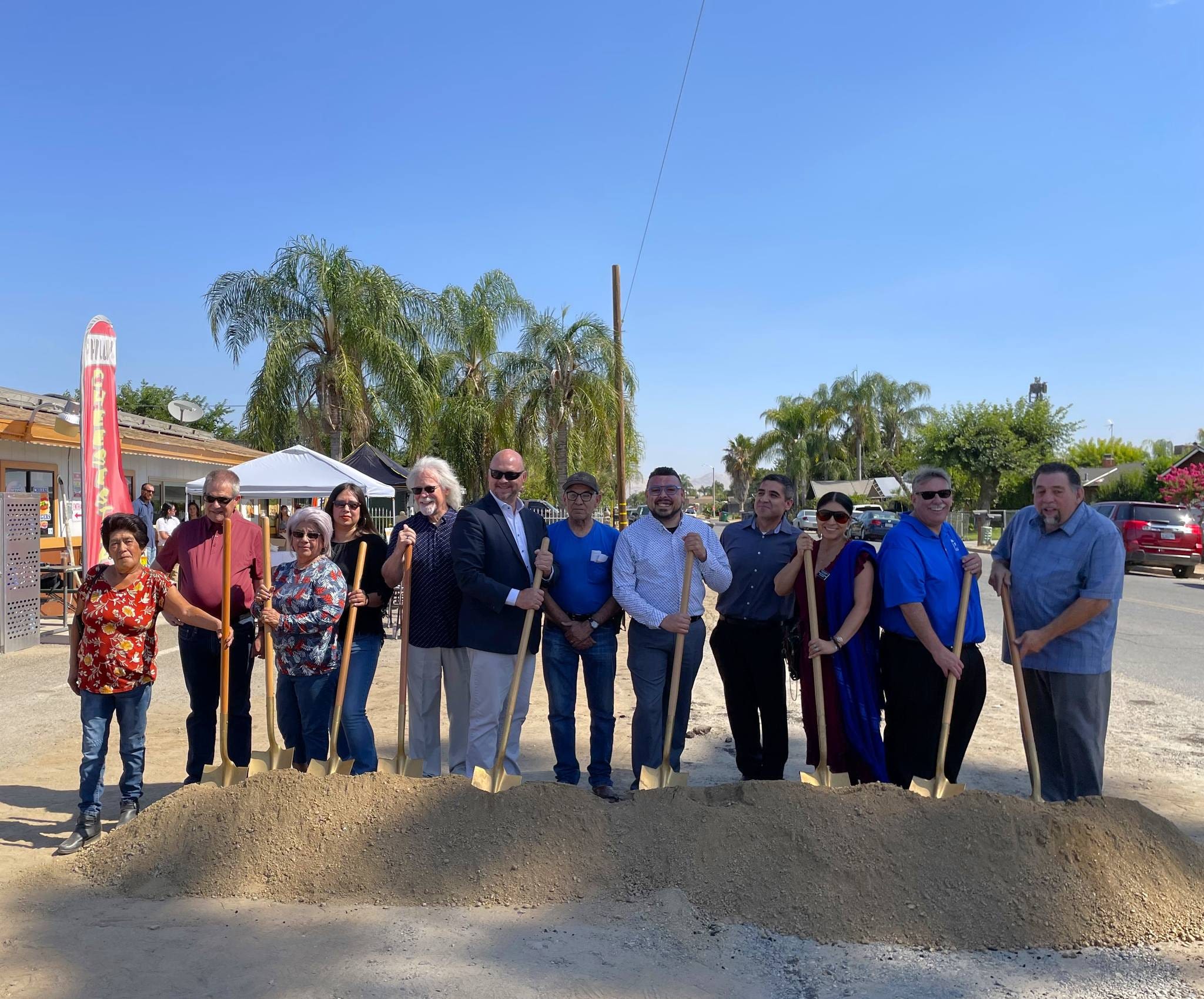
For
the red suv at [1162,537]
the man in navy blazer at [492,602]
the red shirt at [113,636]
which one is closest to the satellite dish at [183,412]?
the red shirt at [113,636]

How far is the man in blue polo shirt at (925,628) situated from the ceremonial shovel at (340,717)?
262cm

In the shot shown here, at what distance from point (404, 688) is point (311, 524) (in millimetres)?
1044

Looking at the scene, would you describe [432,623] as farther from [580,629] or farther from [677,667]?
[677,667]

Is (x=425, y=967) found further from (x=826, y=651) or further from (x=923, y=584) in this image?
(x=923, y=584)

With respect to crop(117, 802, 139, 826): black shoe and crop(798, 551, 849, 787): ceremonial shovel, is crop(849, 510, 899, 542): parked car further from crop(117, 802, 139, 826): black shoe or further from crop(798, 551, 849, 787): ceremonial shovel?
crop(117, 802, 139, 826): black shoe

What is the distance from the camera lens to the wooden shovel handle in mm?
4184

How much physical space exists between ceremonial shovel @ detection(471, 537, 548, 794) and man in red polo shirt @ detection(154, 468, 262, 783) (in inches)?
52.8

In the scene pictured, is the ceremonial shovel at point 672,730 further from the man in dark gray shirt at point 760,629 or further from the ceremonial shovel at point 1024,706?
the ceremonial shovel at point 1024,706

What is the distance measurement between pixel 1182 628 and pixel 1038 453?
935 inches

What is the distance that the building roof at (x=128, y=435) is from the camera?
12039mm

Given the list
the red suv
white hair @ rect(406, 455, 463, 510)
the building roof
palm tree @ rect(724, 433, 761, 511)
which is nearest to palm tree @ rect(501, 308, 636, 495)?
the building roof

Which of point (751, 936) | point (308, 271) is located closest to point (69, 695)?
point (751, 936)

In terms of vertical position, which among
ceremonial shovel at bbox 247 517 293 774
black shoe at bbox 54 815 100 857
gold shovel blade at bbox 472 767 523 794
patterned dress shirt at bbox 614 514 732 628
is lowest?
black shoe at bbox 54 815 100 857

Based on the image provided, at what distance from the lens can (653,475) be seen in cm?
437
